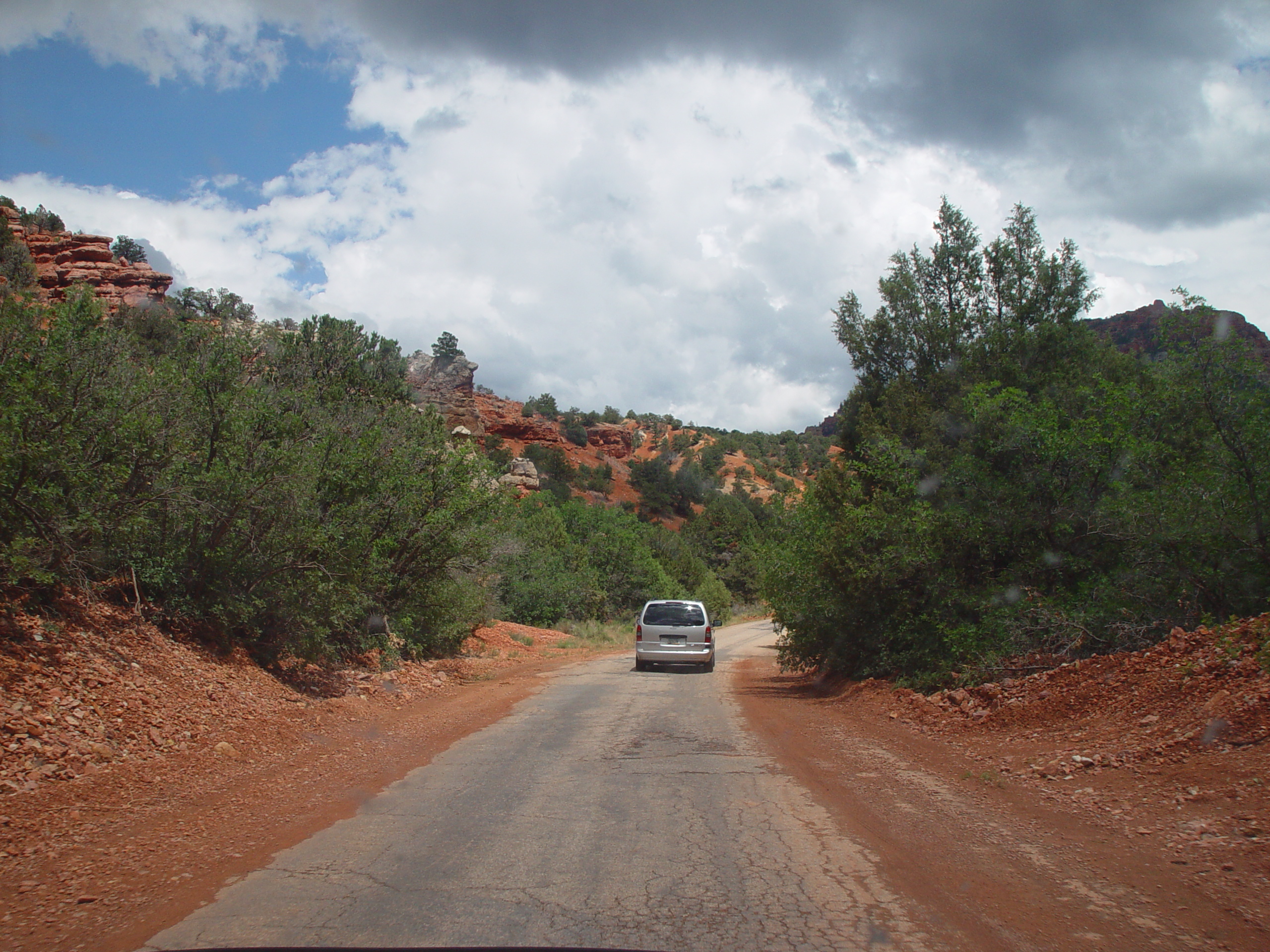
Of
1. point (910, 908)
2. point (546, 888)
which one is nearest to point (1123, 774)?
point (910, 908)

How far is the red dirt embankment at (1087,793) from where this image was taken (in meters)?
4.25

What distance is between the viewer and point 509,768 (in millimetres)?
7848

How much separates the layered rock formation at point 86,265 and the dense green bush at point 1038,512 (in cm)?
3859

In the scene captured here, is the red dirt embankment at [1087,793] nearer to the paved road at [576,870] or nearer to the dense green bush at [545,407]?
the paved road at [576,870]

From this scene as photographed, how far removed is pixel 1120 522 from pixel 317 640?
11.5m

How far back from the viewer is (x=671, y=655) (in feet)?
65.3

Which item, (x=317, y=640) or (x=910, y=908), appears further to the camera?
(x=317, y=640)

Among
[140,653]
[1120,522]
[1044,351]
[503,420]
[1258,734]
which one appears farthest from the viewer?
[503,420]

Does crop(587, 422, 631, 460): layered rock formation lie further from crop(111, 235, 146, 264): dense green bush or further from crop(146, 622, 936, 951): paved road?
crop(146, 622, 936, 951): paved road

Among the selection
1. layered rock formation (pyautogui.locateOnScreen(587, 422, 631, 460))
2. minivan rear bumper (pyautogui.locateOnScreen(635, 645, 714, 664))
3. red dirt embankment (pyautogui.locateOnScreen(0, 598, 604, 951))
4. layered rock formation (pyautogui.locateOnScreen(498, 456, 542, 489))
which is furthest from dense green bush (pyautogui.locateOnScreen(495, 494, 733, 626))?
layered rock formation (pyautogui.locateOnScreen(587, 422, 631, 460))

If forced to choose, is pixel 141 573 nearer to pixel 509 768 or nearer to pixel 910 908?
pixel 509 768

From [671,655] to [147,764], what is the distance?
547 inches

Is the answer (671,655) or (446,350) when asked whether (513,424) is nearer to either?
(446,350)

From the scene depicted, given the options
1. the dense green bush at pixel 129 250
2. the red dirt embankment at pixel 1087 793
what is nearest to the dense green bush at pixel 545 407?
the dense green bush at pixel 129 250
